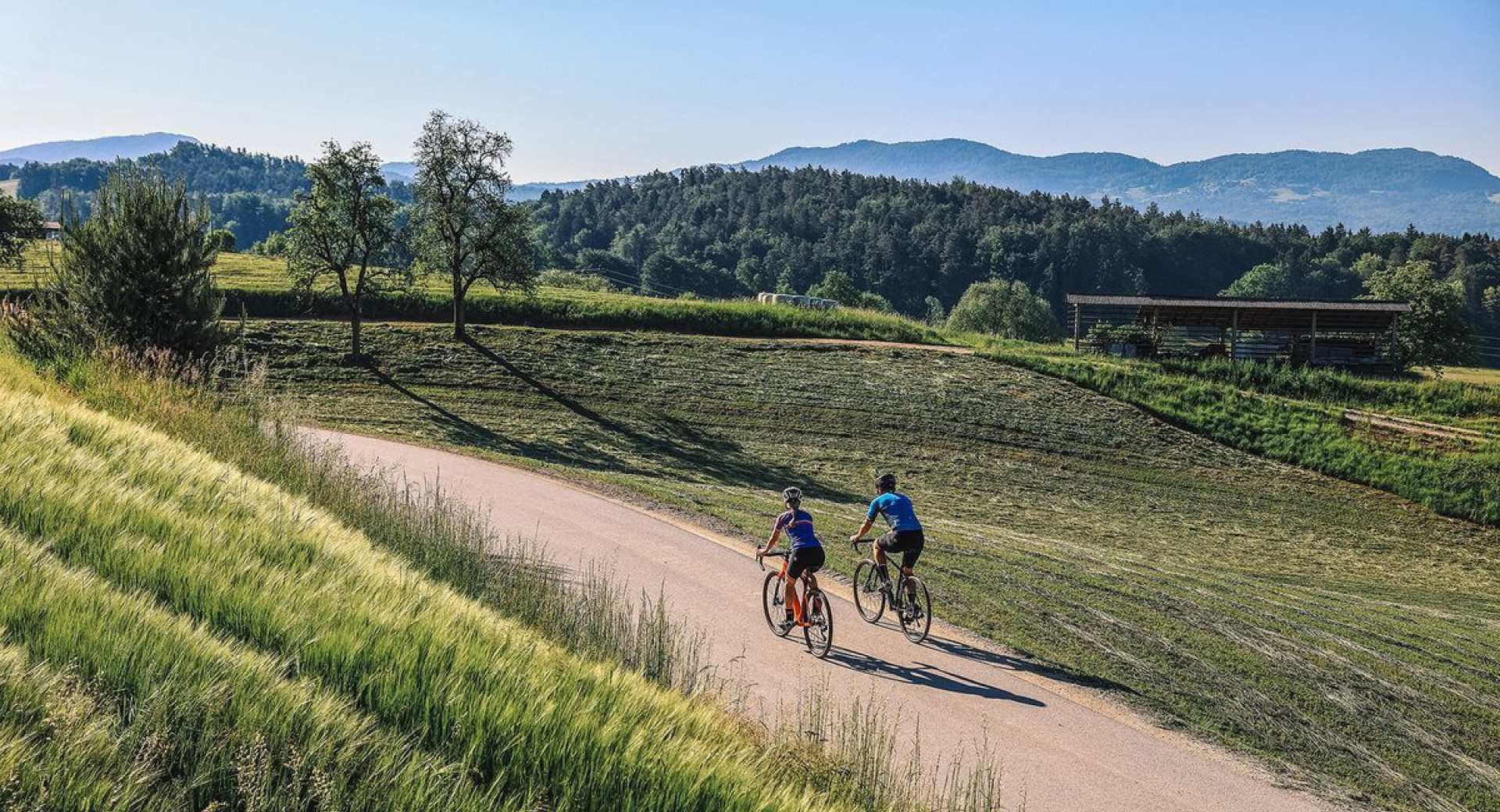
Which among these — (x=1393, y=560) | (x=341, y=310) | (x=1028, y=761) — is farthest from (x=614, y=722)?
(x=341, y=310)

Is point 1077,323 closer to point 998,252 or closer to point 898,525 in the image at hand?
point 898,525

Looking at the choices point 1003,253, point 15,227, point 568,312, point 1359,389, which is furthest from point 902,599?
point 1003,253

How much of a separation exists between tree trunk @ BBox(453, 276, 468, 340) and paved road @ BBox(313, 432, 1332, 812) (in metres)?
29.4

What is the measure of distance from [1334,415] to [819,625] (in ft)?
115

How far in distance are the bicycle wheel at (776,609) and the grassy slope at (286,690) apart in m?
7.37

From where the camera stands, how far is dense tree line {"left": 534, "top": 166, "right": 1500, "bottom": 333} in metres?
147

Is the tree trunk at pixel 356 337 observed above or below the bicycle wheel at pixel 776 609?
above

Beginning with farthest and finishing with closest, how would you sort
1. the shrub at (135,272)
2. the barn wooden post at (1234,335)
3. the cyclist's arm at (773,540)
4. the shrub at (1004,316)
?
the shrub at (1004,316), the barn wooden post at (1234,335), the shrub at (135,272), the cyclist's arm at (773,540)

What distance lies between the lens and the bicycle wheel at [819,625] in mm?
13141

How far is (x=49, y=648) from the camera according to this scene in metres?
4.08

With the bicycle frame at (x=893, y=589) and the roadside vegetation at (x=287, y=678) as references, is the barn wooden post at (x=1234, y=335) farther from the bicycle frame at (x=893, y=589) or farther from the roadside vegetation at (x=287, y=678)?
the roadside vegetation at (x=287, y=678)

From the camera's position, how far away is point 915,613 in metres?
14.1

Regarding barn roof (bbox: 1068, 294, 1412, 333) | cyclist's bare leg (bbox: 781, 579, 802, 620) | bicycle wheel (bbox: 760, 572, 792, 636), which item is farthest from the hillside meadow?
barn roof (bbox: 1068, 294, 1412, 333)

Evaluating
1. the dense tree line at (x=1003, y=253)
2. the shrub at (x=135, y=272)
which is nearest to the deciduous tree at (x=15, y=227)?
the shrub at (x=135, y=272)
